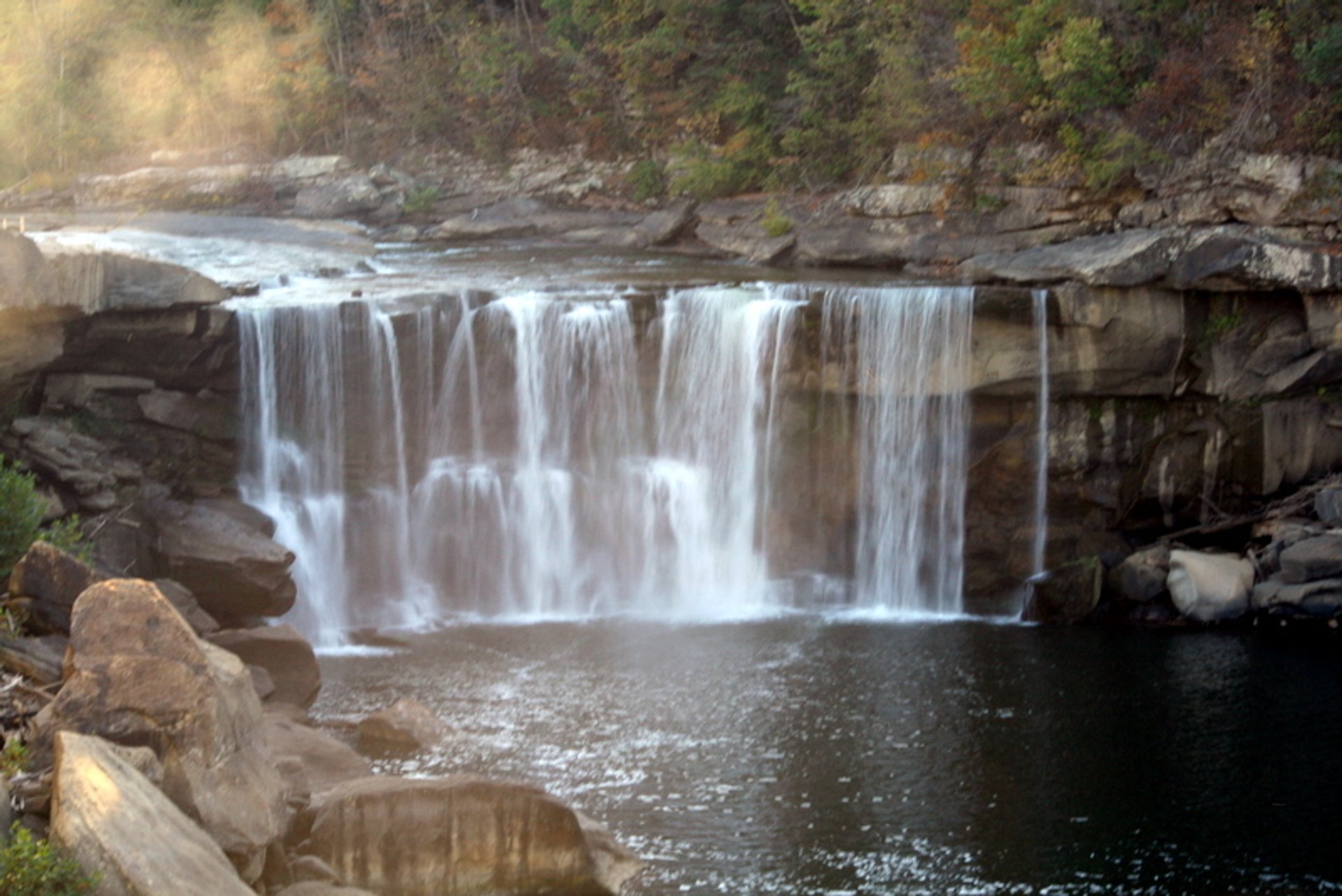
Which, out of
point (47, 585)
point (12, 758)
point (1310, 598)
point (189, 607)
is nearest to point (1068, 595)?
point (1310, 598)

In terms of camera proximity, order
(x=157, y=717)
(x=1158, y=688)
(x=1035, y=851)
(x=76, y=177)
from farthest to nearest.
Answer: (x=76, y=177)
(x=1158, y=688)
(x=1035, y=851)
(x=157, y=717)

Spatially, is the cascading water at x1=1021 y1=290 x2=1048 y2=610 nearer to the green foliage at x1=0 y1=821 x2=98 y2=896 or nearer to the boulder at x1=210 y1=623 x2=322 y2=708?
the boulder at x1=210 y1=623 x2=322 y2=708

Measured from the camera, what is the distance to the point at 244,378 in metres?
19.5

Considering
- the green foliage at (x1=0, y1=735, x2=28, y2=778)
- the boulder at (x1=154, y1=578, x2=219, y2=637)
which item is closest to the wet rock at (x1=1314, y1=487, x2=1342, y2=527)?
the boulder at (x1=154, y1=578, x2=219, y2=637)

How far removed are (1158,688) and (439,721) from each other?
8.26 metres

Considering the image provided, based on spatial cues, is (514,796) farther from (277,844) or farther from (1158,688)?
(1158,688)

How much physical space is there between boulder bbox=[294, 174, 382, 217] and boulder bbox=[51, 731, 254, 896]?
2597cm

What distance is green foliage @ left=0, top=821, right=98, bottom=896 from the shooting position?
6.98 m

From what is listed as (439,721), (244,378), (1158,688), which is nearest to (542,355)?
(244,378)

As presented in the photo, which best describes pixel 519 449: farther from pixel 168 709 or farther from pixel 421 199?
pixel 421 199

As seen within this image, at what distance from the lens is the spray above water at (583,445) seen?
64.5ft

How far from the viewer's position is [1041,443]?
19953 millimetres

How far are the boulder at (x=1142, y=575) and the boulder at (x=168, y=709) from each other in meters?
13.1

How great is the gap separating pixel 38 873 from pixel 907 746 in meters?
9.01
